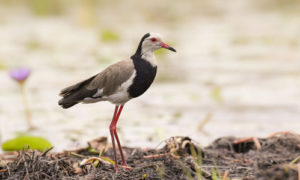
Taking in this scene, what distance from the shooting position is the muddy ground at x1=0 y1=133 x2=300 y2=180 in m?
3.56

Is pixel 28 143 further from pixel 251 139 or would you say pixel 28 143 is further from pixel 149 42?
pixel 251 139

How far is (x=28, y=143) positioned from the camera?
4711 millimetres

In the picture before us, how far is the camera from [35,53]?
9828 millimetres

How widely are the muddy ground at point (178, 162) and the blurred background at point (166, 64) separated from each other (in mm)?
529

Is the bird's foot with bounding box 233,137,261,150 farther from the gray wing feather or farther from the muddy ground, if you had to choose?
the gray wing feather

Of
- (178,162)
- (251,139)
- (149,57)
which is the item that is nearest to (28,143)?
(149,57)

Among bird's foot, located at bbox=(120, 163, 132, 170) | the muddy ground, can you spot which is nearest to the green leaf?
the muddy ground

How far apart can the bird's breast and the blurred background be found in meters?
1.32

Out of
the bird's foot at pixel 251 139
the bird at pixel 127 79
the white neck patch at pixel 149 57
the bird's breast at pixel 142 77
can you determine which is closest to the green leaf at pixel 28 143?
the bird at pixel 127 79

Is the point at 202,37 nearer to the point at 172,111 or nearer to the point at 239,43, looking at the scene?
the point at 239,43

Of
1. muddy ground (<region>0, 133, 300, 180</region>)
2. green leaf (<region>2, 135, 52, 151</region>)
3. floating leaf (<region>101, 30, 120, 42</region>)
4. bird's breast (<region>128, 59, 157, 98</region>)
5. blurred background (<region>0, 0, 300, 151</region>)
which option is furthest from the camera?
floating leaf (<region>101, 30, 120, 42</region>)

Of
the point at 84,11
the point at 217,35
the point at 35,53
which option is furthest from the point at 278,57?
the point at 84,11

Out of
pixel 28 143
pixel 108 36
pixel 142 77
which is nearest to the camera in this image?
pixel 142 77

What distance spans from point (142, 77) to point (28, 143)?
1.39 m
